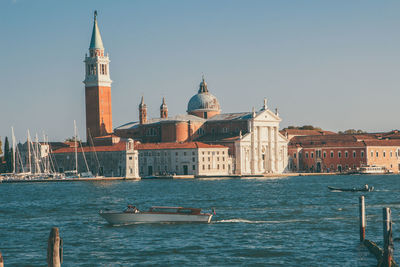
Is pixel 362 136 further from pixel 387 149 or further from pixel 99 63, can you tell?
pixel 99 63

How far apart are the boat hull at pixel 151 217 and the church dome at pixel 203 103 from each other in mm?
62596

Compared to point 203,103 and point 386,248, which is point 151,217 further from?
point 203,103

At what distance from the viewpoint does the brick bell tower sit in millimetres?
85438

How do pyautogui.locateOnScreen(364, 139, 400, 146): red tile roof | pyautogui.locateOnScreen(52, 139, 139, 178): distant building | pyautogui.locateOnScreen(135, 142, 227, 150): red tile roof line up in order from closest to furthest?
pyautogui.locateOnScreen(52, 139, 139, 178): distant building, pyautogui.locateOnScreen(135, 142, 227, 150): red tile roof, pyautogui.locateOnScreen(364, 139, 400, 146): red tile roof

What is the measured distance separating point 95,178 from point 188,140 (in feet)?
46.5

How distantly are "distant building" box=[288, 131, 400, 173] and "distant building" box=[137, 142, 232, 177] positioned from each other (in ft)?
38.3

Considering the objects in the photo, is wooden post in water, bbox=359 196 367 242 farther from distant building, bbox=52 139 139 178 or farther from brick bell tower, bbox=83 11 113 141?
brick bell tower, bbox=83 11 113 141

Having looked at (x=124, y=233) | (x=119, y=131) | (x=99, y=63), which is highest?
(x=99, y=63)

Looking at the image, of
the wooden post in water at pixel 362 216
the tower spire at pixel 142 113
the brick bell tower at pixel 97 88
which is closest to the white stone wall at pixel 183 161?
the brick bell tower at pixel 97 88

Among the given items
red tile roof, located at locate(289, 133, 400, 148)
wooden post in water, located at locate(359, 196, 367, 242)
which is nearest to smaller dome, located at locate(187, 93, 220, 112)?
red tile roof, located at locate(289, 133, 400, 148)

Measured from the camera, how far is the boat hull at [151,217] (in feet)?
93.1

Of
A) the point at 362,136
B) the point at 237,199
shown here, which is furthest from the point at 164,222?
the point at 362,136

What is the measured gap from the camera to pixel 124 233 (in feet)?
87.5

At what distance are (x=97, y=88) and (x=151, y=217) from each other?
5830 cm
